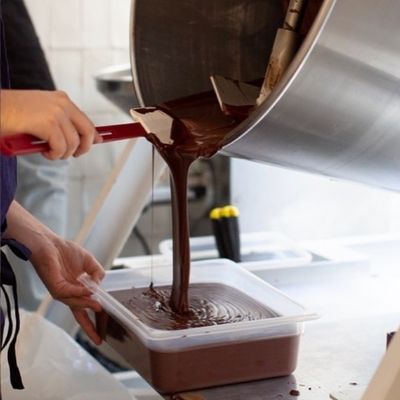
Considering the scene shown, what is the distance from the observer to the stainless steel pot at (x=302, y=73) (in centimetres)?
66

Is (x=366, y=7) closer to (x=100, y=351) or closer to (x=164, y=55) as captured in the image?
(x=164, y=55)

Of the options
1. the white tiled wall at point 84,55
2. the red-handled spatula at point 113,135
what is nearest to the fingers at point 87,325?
the red-handled spatula at point 113,135

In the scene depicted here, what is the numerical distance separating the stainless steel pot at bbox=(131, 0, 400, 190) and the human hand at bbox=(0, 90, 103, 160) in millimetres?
125

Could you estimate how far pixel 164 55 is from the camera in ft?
3.02

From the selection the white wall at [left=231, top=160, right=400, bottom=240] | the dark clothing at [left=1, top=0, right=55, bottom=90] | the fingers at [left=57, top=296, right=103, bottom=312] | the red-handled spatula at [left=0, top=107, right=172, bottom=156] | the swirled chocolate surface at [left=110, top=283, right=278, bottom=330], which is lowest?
the white wall at [left=231, top=160, right=400, bottom=240]

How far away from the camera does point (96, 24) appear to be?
2186mm

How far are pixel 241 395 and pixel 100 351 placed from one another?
1097mm

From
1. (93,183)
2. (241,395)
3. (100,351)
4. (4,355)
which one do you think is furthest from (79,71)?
(241,395)

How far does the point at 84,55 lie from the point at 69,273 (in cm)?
119

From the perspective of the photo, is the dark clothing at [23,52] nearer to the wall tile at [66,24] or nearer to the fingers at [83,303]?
the wall tile at [66,24]

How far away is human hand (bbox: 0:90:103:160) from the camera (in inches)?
27.3

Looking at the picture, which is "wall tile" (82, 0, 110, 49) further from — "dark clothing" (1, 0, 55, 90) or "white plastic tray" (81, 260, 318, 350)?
"white plastic tray" (81, 260, 318, 350)

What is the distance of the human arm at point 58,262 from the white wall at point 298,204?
3.53 ft

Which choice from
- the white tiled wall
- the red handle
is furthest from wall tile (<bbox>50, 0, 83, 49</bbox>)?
the red handle
